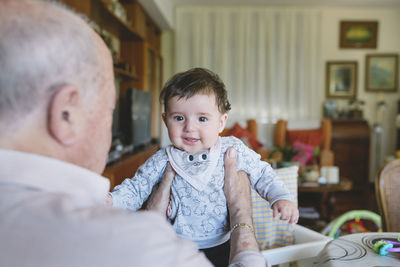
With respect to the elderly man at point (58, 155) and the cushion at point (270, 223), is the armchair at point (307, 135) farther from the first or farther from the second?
the elderly man at point (58, 155)

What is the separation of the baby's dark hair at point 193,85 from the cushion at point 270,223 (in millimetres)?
407

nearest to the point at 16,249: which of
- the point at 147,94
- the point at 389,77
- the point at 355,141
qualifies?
the point at 147,94

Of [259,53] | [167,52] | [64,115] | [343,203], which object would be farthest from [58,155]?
[167,52]

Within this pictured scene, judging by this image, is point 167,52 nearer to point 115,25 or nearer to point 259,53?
point 259,53

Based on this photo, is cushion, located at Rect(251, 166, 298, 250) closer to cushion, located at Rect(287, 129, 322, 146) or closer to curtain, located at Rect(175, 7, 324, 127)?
cushion, located at Rect(287, 129, 322, 146)

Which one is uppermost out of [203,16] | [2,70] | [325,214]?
[203,16]

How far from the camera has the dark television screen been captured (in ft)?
13.2

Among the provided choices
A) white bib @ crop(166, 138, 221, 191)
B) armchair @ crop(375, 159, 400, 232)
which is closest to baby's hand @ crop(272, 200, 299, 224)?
white bib @ crop(166, 138, 221, 191)

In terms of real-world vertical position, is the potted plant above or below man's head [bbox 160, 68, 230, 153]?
below

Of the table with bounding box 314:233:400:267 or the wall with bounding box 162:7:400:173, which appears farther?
the wall with bounding box 162:7:400:173

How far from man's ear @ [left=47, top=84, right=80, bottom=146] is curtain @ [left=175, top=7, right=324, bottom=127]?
230 inches

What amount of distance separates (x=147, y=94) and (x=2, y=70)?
170 inches

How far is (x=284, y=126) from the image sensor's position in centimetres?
529

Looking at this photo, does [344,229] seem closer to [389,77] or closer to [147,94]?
[147,94]
